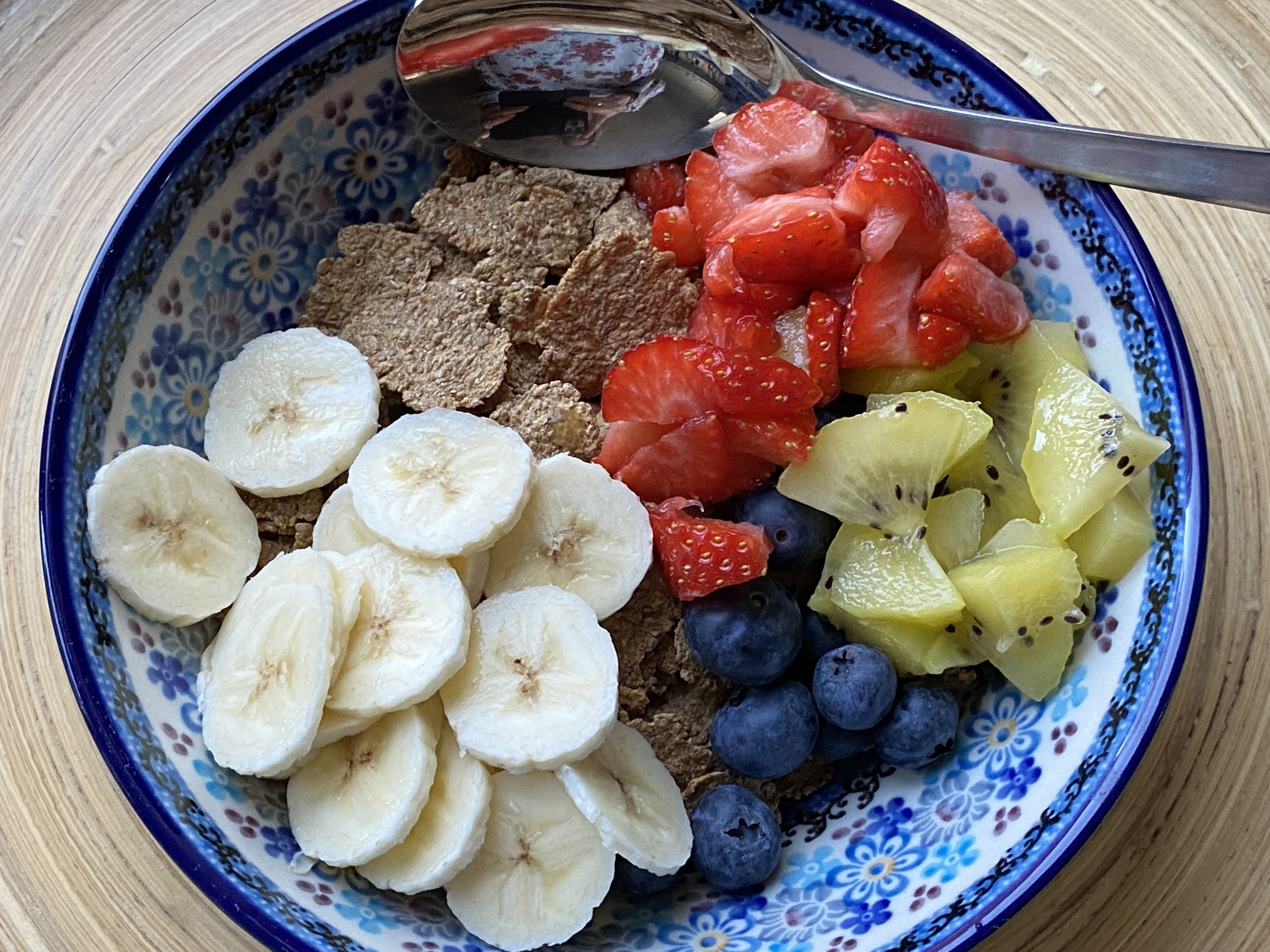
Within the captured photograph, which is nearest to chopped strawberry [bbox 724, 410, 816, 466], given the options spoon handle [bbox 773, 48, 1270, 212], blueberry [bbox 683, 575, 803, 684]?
blueberry [bbox 683, 575, 803, 684]

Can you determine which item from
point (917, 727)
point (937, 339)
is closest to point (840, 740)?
point (917, 727)

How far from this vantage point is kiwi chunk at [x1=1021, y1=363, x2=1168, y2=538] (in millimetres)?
975

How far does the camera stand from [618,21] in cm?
117

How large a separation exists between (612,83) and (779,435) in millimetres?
474

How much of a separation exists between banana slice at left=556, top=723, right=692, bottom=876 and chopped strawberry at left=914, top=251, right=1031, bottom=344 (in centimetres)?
54

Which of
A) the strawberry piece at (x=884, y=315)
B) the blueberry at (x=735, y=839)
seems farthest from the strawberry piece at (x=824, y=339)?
the blueberry at (x=735, y=839)

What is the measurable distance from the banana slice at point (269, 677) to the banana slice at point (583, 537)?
7.9 inches

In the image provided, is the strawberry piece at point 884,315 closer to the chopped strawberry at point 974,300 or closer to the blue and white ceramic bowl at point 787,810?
the chopped strawberry at point 974,300

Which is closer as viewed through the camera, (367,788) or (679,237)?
(367,788)

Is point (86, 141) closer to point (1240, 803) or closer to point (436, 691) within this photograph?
point (436, 691)

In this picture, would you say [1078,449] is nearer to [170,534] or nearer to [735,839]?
[735,839]

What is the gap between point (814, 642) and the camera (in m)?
1.08

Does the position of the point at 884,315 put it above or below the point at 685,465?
above

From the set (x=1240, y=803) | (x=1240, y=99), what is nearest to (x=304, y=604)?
(x=1240, y=803)
